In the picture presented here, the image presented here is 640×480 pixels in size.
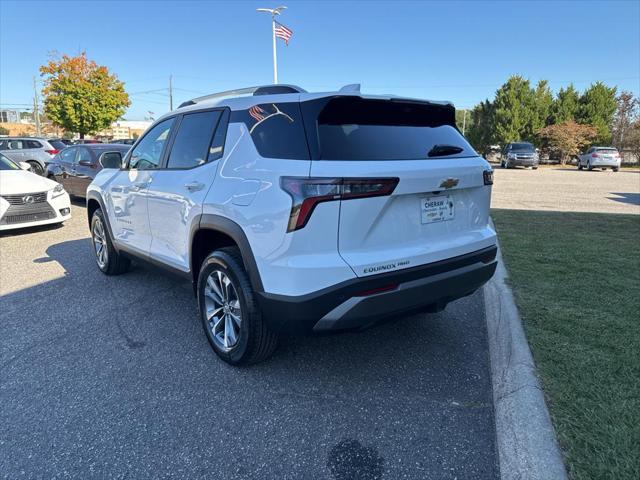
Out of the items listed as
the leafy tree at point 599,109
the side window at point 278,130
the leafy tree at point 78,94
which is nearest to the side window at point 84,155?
the side window at point 278,130

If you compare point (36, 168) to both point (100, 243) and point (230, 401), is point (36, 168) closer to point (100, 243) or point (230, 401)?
point (100, 243)

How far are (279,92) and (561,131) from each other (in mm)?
41273

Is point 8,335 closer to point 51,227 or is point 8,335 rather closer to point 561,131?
point 51,227

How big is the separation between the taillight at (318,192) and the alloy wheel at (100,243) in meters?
3.65

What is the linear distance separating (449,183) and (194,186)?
1826mm

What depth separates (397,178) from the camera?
8.27ft

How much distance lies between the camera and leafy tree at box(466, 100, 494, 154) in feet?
139

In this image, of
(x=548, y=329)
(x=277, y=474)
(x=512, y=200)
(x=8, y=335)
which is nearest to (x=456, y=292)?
(x=548, y=329)

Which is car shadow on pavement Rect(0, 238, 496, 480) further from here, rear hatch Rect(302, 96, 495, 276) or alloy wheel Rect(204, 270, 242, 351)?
rear hatch Rect(302, 96, 495, 276)

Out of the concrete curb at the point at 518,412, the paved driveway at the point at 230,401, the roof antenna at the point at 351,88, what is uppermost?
the roof antenna at the point at 351,88

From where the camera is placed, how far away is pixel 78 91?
31547 mm

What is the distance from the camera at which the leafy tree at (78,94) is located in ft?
104

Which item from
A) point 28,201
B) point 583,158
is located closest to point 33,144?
point 28,201

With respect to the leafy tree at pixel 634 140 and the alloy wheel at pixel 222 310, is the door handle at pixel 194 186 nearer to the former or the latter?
the alloy wheel at pixel 222 310
